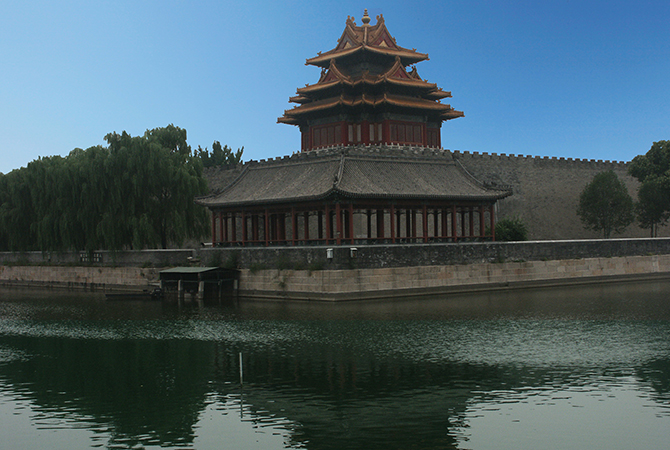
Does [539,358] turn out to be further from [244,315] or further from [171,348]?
[244,315]

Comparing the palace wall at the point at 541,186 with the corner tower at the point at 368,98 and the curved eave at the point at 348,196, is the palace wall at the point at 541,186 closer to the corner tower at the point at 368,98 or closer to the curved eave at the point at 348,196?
the corner tower at the point at 368,98

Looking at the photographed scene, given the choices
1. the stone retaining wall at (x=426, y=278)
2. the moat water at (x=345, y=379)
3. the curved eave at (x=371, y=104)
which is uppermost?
the curved eave at (x=371, y=104)

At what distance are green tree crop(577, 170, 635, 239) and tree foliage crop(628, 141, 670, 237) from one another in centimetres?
86

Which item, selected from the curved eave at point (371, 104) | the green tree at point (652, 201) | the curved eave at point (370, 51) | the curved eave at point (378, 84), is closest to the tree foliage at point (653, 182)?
the green tree at point (652, 201)

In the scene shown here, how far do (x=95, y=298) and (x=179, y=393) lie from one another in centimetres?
1938

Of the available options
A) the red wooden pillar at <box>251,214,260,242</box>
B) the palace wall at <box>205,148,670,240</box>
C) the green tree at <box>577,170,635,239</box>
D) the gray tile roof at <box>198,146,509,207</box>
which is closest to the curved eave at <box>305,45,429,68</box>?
the palace wall at <box>205,148,670,240</box>

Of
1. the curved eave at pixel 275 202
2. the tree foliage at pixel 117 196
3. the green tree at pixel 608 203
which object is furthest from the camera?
the green tree at pixel 608 203

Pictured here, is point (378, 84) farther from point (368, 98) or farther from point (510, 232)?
point (510, 232)

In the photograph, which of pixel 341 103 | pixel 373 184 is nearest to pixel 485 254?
pixel 373 184

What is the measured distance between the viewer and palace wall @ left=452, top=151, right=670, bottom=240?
42.6 metres

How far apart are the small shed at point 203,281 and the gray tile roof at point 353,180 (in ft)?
12.6

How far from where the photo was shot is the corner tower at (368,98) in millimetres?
42969

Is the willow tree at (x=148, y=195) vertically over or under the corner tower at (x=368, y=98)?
under

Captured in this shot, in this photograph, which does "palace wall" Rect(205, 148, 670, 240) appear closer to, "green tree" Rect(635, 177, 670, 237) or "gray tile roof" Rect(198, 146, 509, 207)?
"green tree" Rect(635, 177, 670, 237)
